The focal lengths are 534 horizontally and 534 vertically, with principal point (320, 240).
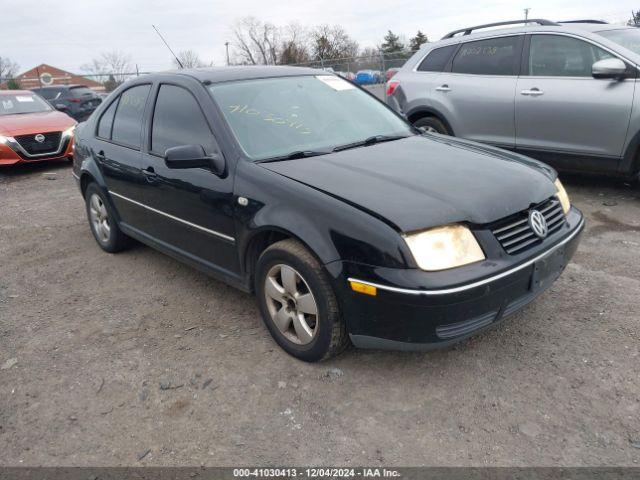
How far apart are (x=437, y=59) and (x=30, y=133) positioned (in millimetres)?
6905

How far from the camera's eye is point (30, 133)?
30.1 feet

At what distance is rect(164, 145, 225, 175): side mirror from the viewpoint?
3.10 meters

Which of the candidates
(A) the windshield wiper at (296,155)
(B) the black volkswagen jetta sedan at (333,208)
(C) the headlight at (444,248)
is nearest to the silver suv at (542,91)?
(B) the black volkswagen jetta sedan at (333,208)

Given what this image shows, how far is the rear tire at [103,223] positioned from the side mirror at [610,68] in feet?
15.5

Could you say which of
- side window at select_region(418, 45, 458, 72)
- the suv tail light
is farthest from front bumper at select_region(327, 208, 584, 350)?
the suv tail light

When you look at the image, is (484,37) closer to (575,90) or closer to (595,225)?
(575,90)

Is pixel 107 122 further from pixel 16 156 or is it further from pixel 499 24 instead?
pixel 16 156

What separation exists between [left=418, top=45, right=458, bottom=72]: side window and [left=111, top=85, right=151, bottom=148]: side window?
13.0 feet

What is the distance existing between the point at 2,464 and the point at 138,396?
2.18ft

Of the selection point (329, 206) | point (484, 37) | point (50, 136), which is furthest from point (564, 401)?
point (50, 136)

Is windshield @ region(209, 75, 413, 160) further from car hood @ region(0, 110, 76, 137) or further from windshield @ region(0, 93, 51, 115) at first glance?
windshield @ region(0, 93, 51, 115)

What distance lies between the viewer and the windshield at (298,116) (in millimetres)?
3297

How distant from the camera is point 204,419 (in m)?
2.64

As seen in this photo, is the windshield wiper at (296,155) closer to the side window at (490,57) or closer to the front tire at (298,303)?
the front tire at (298,303)
